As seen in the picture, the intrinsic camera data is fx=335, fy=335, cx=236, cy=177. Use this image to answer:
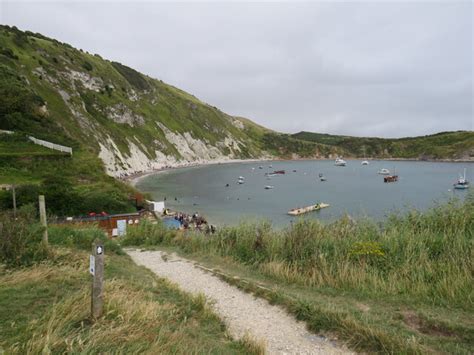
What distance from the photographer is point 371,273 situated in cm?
951

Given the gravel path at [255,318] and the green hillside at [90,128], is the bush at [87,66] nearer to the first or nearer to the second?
the green hillside at [90,128]

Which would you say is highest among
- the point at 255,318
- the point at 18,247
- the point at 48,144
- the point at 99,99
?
the point at 99,99

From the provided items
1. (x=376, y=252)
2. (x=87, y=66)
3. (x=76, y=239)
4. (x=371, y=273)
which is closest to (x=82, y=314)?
(x=371, y=273)

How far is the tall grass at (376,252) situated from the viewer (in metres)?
8.64

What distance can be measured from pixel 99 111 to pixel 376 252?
96.9 metres

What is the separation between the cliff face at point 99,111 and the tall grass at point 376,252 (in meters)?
46.0

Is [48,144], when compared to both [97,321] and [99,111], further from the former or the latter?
[99,111]

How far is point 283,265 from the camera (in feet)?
35.7

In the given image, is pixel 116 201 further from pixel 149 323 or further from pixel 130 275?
pixel 149 323

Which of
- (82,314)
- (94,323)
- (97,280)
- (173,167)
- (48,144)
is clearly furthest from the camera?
(173,167)

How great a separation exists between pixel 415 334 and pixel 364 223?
697 cm

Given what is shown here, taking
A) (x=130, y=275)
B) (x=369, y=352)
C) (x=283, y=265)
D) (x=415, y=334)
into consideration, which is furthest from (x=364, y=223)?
(x=130, y=275)

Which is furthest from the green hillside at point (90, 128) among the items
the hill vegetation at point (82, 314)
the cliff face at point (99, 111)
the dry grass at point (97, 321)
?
the dry grass at point (97, 321)

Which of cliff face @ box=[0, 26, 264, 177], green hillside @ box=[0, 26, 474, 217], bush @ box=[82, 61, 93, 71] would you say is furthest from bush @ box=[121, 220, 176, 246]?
bush @ box=[82, 61, 93, 71]
